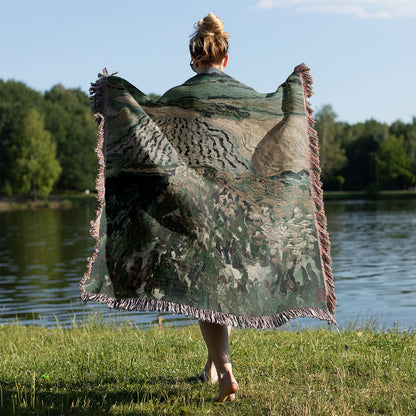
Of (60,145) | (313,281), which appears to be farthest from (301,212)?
(60,145)

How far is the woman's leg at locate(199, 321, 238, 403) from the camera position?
12.9 ft

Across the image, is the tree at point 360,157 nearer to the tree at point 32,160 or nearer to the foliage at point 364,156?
the foliage at point 364,156

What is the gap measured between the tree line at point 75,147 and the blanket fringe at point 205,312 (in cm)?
6014

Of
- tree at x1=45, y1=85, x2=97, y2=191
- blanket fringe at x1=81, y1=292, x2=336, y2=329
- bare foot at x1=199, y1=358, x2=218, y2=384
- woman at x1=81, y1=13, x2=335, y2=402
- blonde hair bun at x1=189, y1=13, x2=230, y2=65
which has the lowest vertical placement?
bare foot at x1=199, y1=358, x2=218, y2=384

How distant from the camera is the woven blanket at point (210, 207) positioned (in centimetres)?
399

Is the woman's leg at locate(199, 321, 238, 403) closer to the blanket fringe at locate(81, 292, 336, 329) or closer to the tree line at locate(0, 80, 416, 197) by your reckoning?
the blanket fringe at locate(81, 292, 336, 329)

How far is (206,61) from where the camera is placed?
4.20 m

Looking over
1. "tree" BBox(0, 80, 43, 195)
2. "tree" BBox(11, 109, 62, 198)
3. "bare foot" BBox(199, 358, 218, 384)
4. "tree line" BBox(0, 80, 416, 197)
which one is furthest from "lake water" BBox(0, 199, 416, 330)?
"tree" BBox(0, 80, 43, 195)

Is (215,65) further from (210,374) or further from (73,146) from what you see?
(73,146)

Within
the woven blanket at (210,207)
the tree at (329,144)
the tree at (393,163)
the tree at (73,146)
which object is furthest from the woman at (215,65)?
the tree at (393,163)

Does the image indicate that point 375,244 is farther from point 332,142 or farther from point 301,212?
point 332,142

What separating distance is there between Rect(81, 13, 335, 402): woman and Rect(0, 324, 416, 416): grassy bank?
0.41 m

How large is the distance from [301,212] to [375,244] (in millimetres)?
22904

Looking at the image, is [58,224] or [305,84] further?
[58,224]
